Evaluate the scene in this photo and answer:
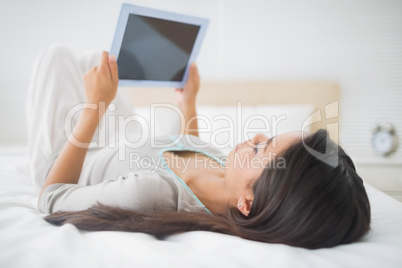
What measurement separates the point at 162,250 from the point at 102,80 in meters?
0.63

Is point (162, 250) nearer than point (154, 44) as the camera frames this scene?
Yes

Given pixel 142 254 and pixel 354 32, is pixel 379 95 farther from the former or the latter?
pixel 142 254

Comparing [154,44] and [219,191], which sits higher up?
[154,44]

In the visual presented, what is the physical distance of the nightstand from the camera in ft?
6.42

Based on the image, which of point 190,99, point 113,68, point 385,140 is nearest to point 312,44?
point 385,140

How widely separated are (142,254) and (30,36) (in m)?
2.56

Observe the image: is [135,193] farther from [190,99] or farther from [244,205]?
[190,99]

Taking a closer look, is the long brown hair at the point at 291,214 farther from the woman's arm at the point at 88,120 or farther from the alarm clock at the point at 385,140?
the alarm clock at the point at 385,140

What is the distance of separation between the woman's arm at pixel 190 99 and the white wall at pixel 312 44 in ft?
3.27

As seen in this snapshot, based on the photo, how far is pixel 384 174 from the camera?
197 centimetres

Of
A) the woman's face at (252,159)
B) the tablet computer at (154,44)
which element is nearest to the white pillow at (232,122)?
the tablet computer at (154,44)

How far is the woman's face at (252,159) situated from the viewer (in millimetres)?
777

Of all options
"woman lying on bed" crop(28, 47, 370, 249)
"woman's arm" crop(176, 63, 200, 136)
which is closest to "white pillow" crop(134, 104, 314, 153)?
"woman's arm" crop(176, 63, 200, 136)

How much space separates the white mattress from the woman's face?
178 mm
